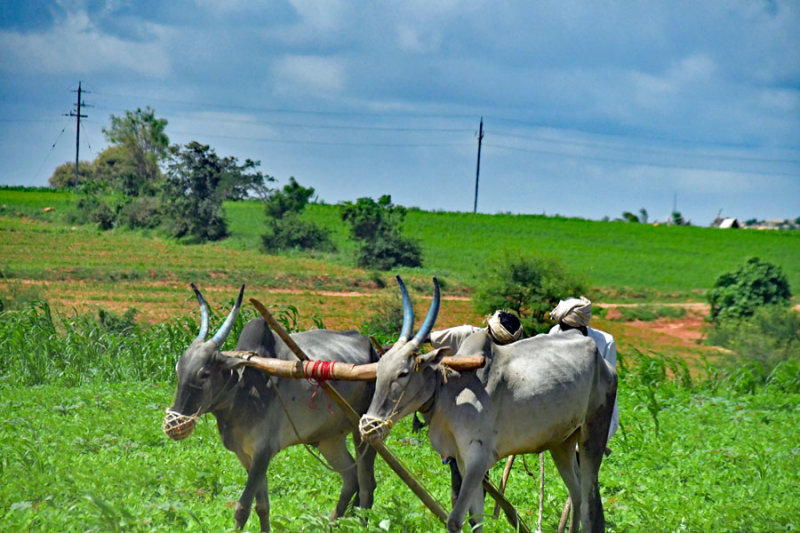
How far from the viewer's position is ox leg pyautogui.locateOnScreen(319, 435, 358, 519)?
6.38m

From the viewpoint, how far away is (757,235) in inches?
2197

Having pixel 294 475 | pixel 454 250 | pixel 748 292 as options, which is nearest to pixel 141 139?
pixel 454 250

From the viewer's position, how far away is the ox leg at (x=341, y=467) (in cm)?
638

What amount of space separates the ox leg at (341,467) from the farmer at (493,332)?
108cm

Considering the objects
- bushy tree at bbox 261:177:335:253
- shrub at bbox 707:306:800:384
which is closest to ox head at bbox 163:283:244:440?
shrub at bbox 707:306:800:384

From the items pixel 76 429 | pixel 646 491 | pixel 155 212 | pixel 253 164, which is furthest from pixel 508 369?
pixel 253 164

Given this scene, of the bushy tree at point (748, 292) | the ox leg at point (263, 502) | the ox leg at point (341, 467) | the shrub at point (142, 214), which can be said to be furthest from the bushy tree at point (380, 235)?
the ox leg at point (263, 502)

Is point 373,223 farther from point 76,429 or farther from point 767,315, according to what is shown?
point 76,429

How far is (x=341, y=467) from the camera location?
6539 mm

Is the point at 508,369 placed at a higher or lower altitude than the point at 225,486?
higher

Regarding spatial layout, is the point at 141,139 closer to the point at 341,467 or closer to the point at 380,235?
the point at 380,235

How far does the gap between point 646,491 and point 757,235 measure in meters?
52.1

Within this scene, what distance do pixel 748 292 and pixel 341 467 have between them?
2489cm

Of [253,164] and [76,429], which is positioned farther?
[253,164]
